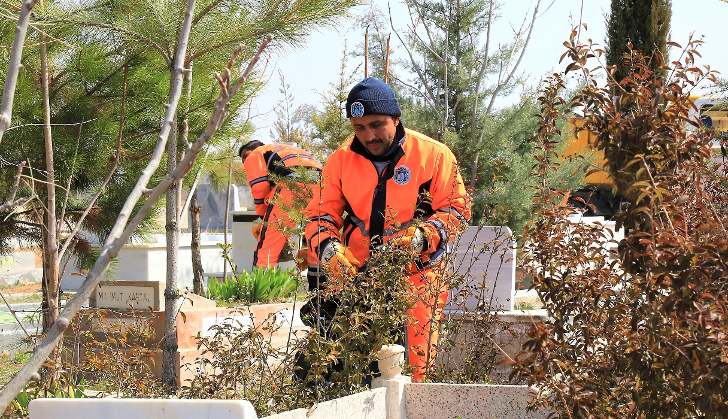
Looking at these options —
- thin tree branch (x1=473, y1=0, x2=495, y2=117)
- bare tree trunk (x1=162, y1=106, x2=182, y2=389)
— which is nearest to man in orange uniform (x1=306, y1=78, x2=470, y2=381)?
bare tree trunk (x1=162, y1=106, x2=182, y2=389)

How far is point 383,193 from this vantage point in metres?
5.74

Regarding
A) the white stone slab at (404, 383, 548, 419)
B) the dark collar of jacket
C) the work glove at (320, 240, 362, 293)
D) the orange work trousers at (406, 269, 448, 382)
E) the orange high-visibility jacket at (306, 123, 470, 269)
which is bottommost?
the white stone slab at (404, 383, 548, 419)

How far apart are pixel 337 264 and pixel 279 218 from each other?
0.78 meters

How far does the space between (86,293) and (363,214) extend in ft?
12.5

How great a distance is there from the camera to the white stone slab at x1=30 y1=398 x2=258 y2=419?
2.83 metres

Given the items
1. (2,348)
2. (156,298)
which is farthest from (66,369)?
(2,348)

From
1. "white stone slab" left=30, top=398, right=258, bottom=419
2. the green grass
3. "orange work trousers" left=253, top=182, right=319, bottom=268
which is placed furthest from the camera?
the green grass

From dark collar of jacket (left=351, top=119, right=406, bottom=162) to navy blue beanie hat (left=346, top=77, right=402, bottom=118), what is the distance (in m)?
0.15

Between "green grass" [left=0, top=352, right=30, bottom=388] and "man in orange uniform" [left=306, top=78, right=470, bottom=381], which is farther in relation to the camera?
"green grass" [left=0, top=352, right=30, bottom=388]

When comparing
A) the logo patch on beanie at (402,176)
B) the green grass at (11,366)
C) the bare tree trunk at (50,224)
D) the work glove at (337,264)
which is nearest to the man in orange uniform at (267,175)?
the green grass at (11,366)

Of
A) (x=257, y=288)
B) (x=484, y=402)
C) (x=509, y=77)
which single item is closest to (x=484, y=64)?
(x=509, y=77)

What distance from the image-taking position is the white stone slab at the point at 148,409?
2.83 metres

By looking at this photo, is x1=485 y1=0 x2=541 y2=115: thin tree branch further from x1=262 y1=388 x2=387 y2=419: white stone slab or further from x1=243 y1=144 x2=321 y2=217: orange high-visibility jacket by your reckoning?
x1=262 y1=388 x2=387 y2=419: white stone slab

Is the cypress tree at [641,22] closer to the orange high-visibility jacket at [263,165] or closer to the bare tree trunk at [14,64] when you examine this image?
the orange high-visibility jacket at [263,165]
